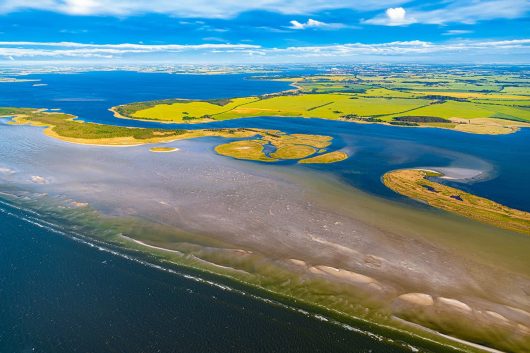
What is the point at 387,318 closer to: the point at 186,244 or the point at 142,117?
the point at 186,244

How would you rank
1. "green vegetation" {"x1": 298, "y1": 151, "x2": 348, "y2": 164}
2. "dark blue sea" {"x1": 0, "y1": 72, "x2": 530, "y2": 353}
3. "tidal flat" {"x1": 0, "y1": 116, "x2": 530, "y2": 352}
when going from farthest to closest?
"green vegetation" {"x1": 298, "y1": 151, "x2": 348, "y2": 164}
"tidal flat" {"x1": 0, "y1": 116, "x2": 530, "y2": 352}
"dark blue sea" {"x1": 0, "y1": 72, "x2": 530, "y2": 353}

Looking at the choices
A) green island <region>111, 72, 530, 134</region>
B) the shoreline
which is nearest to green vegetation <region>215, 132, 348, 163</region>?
green island <region>111, 72, 530, 134</region>

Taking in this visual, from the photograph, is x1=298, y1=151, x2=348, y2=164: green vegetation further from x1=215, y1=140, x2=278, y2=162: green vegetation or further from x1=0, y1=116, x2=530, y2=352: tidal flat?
x1=215, y1=140, x2=278, y2=162: green vegetation

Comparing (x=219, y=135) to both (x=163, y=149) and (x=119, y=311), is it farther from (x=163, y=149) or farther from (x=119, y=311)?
(x=119, y=311)

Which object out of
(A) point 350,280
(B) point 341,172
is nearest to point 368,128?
(B) point 341,172

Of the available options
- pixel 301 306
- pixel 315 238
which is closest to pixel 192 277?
pixel 301 306

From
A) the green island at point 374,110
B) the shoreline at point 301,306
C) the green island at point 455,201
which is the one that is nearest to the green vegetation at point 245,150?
the green island at point 455,201

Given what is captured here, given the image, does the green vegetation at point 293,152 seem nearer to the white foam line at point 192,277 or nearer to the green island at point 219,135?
the green island at point 219,135

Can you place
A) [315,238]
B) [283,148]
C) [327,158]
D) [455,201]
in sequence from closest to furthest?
→ [315,238]
[455,201]
[327,158]
[283,148]
